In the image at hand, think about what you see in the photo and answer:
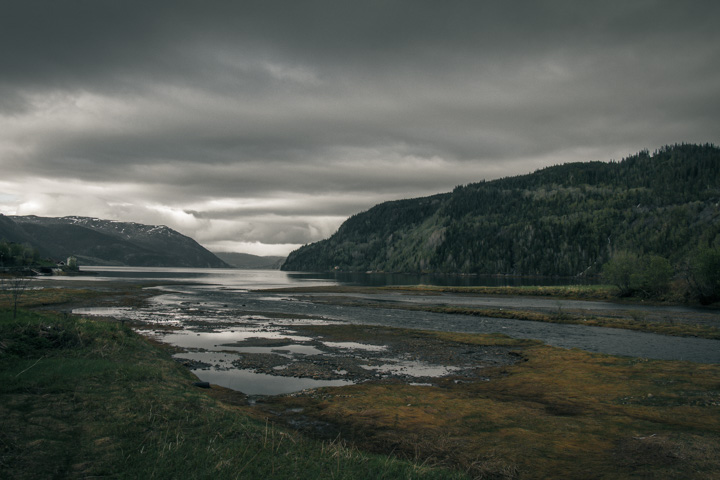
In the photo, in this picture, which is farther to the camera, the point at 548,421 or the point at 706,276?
the point at 706,276

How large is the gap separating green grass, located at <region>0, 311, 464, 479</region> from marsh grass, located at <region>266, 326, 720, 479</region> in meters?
3.11

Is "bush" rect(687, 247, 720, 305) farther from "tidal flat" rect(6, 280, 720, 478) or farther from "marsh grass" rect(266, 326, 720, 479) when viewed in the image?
"marsh grass" rect(266, 326, 720, 479)

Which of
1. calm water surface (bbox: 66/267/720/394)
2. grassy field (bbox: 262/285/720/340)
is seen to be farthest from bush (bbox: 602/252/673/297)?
calm water surface (bbox: 66/267/720/394)

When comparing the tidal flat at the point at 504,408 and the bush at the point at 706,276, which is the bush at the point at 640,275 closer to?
the bush at the point at 706,276

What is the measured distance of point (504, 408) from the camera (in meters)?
20.7

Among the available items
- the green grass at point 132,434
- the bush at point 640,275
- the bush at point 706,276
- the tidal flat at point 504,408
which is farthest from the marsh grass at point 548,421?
the bush at point 640,275

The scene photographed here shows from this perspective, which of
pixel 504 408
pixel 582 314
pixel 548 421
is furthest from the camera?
pixel 582 314

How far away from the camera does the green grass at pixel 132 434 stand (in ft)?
36.9

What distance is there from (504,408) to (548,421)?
7.70 feet

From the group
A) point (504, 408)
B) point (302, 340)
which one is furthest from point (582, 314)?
point (504, 408)

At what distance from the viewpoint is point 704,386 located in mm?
24766

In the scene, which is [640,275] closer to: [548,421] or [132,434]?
[548,421]

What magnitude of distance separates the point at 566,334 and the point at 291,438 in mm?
47822

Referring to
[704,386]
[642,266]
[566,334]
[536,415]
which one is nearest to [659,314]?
[566,334]
